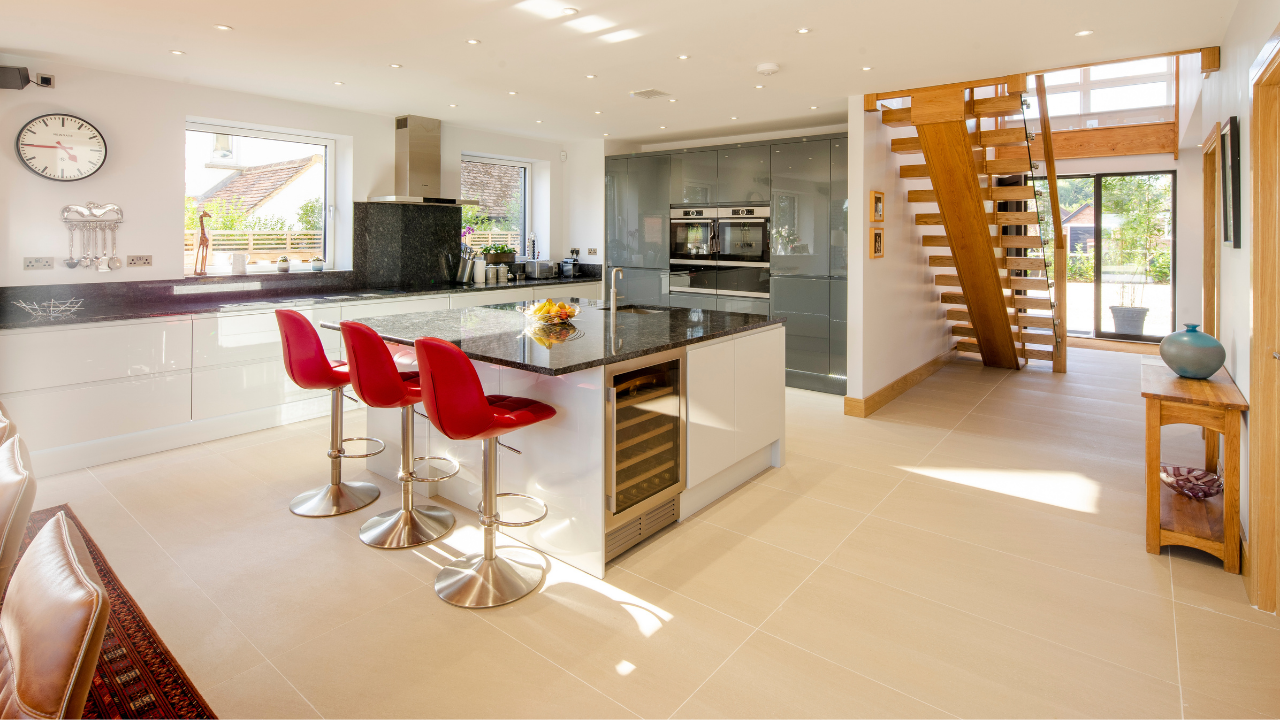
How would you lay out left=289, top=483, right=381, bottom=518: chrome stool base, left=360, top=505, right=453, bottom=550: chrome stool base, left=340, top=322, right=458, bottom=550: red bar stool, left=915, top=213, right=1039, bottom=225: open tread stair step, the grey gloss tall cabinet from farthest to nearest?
1. the grey gloss tall cabinet
2. left=915, top=213, right=1039, bottom=225: open tread stair step
3. left=289, top=483, right=381, bottom=518: chrome stool base
4. left=360, top=505, right=453, bottom=550: chrome stool base
5. left=340, top=322, right=458, bottom=550: red bar stool

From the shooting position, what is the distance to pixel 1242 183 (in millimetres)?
2936

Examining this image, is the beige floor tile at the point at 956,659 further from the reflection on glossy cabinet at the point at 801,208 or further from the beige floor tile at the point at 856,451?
the reflection on glossy cabinet at the point at 801,208

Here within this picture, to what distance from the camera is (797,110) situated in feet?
18.6

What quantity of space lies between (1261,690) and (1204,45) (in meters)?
3.46

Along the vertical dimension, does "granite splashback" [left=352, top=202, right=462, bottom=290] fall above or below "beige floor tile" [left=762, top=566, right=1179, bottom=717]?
above

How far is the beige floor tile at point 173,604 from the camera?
218cm

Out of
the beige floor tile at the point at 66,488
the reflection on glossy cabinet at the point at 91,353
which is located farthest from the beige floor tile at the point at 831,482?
the reflection on glossy cabinet at the point at 91,353

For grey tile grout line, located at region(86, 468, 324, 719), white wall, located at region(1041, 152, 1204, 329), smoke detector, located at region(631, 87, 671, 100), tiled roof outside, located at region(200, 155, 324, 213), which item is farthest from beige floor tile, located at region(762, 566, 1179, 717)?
white wall, located at region(1041, 152, 1204, 329)

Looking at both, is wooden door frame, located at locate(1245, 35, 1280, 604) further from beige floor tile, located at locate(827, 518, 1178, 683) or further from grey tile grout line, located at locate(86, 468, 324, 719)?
grey tile grout line, located at locate(86, 468, 324, 719)

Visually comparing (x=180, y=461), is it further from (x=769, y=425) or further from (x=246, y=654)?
(x=769, y=425)

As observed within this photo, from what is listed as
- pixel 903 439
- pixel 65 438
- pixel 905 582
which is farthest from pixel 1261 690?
pixel 65 438

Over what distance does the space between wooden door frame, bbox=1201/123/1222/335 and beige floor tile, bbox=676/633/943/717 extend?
151 inches

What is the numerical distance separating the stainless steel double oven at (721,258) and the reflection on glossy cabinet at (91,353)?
164 inches

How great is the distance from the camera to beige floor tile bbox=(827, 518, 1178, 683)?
2.30m
